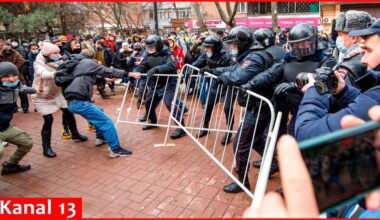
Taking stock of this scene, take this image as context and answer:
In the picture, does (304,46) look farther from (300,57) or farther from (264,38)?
(264,38)

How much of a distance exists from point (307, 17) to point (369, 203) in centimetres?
3361

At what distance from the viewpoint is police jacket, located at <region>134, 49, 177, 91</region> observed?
244 inches

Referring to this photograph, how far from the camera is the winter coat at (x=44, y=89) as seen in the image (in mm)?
5270

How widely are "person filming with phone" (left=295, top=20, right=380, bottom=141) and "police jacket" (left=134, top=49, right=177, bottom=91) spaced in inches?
165

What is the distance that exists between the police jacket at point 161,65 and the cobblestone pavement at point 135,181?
3.81ft

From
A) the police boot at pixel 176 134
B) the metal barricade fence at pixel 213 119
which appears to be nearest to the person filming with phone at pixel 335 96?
the metal barricade fence at pixel 213 119

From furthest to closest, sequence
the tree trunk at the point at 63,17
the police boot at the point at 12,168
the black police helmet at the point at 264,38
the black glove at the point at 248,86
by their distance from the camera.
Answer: the tree trunk at the point at 63,17, the police boot at the point at 12,168, the black police helmet at the point at 264,38, the black glove at the point at 248,86

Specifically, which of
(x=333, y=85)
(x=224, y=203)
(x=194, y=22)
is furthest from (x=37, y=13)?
(x=194, y=22)

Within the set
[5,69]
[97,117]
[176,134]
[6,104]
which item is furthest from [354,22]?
[6,104]

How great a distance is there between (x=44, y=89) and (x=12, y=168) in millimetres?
1407

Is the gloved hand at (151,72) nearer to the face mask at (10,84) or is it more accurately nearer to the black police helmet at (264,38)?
the face mask at (10,84)

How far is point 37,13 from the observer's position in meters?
18.9

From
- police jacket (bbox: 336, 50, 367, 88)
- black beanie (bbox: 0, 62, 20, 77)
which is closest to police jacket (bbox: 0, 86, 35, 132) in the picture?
black beanie (bbox: 0, 62, 20, 77)

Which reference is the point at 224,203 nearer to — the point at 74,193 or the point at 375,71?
the point at 74,193
